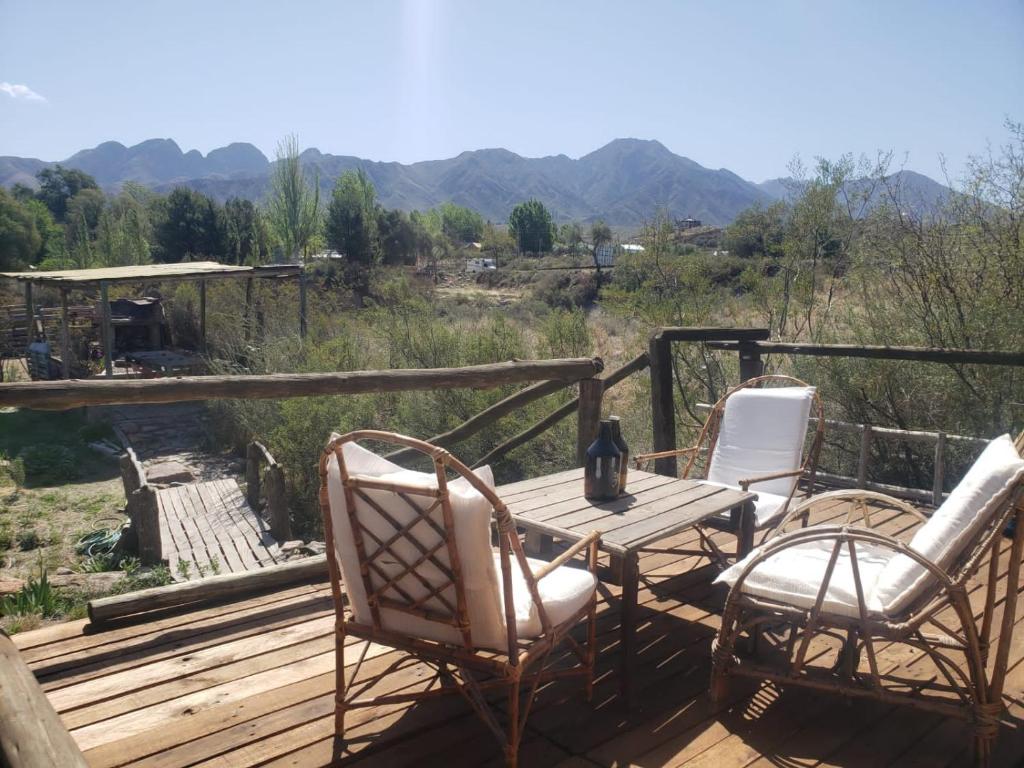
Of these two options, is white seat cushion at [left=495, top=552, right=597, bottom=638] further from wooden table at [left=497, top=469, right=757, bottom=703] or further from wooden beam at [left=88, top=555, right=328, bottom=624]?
wooden beam at [left=88, top=555, right=328, bottom=624]

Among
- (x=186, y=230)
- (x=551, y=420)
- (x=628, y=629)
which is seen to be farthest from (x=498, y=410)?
(x=186, y=230)

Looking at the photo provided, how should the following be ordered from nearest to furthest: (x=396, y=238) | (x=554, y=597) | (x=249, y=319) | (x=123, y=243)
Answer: (x=554, y=597)
(x=249, y=319)
(x=123, y=243)
(x=396, y=238)

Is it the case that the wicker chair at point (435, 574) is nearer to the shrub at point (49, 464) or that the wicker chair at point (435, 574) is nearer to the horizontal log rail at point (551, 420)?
the horizontal log rail at point (551, 420)

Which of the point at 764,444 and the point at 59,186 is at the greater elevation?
the point at 59,186

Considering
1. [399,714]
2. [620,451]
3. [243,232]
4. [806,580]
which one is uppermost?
[243,232]

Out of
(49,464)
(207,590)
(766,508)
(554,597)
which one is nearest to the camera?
(554,597)

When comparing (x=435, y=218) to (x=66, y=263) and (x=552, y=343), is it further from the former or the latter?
(x=552, y=343)

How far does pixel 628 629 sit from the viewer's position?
2283mm

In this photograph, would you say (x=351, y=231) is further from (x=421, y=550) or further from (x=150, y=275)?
(x=421, y=550)

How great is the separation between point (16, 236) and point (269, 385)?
34677 mm

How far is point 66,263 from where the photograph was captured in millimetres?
30062

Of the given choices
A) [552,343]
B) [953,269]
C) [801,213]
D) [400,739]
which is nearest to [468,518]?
[400,739]

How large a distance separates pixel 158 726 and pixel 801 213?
10084 mm

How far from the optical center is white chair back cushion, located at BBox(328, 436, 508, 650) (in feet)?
5.68
